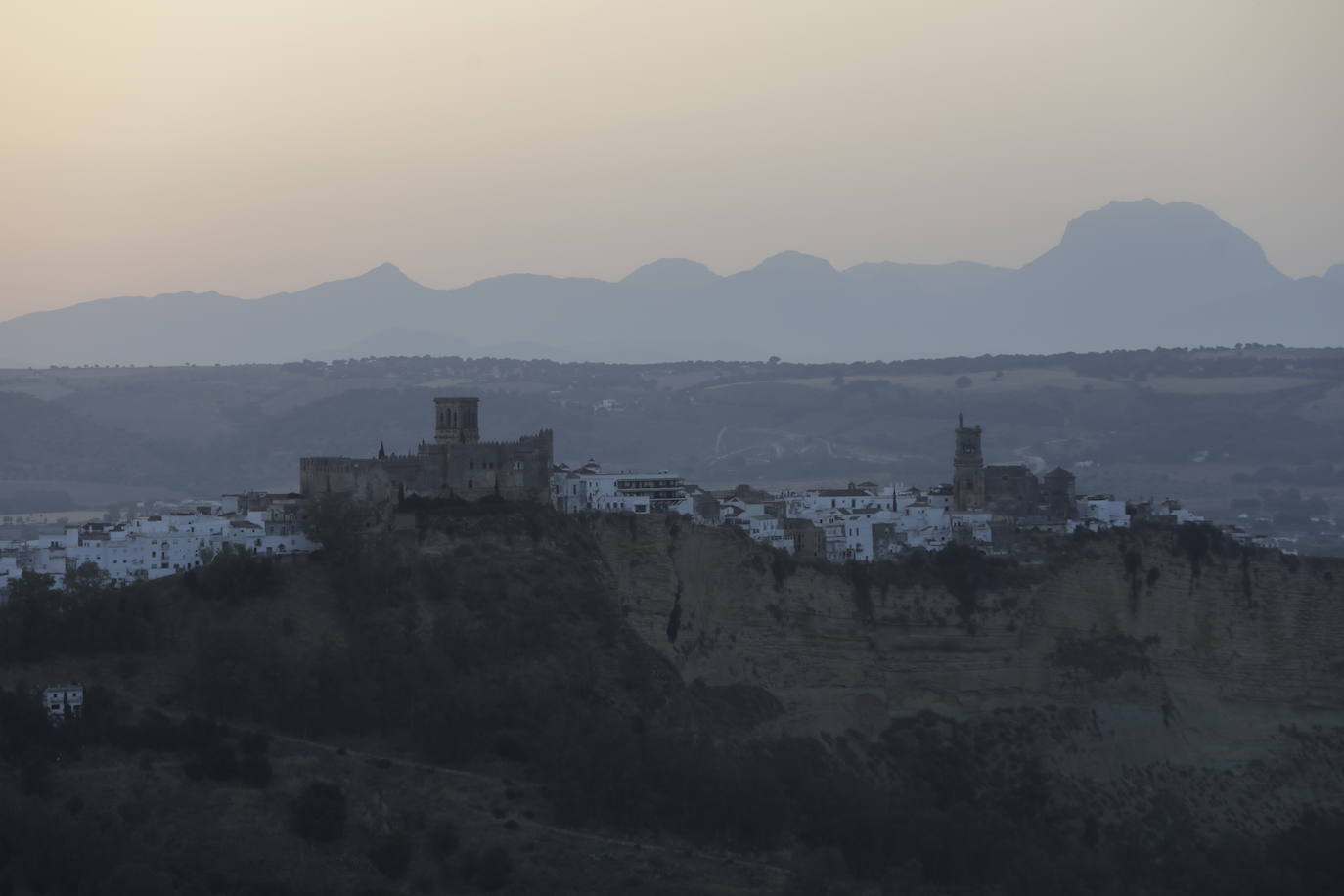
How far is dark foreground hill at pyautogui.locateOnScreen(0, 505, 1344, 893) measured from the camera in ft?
123

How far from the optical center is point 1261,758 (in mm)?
50750

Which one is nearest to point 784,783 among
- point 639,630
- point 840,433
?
point 639,630

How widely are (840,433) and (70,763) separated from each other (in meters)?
99.9

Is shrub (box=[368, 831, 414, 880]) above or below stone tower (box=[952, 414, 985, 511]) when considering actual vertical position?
below

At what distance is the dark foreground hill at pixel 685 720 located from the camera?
37.4 metres

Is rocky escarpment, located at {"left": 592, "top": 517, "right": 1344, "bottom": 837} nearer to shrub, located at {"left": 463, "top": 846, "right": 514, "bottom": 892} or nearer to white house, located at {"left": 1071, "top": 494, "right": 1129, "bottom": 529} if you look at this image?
white house, located at {"left": 1071, "top": 494, "right": 1129, "bottom": 529}

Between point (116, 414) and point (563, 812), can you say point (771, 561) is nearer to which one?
point (563, 812)

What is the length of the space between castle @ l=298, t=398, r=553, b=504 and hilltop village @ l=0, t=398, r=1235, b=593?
0.03m

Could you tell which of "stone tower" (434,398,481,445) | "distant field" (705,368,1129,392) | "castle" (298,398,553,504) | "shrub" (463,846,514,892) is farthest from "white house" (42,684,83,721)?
"distant field" (705,368,1129,392)

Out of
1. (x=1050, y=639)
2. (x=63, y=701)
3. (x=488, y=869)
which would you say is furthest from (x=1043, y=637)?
(x=63, y=701)

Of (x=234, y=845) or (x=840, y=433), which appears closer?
(x=234, y=845)

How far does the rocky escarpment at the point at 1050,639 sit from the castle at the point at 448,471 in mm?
2687

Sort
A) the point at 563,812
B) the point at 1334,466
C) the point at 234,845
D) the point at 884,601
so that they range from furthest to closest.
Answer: the point at 1334,466
the point at 884,601
the point at 563,812
the point at 234,845

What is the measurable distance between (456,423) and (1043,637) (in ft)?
47.8
